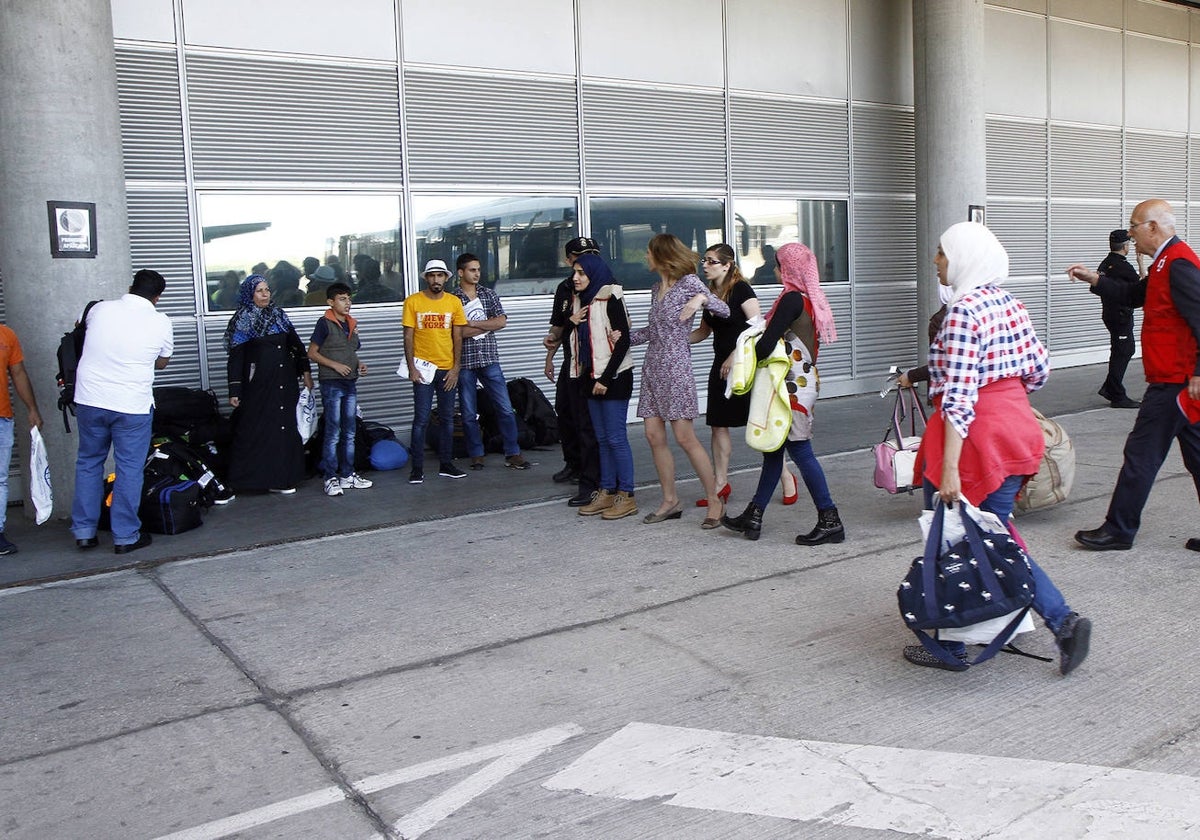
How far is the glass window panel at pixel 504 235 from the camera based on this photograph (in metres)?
10.6

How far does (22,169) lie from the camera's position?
25.0 feet

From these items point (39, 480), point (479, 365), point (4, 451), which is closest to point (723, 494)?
point (479, 365)

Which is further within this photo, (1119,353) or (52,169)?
(1119,353)

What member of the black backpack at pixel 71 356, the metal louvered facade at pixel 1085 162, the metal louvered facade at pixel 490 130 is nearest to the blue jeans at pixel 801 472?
the black backpack at pixel 71 356

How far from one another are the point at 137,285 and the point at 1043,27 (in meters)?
13.5

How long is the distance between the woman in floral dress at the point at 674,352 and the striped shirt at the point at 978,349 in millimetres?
2636

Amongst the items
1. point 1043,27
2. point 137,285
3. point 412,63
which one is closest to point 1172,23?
point 1043,27

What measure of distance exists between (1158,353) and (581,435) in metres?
3.65

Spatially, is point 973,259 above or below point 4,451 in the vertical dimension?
above

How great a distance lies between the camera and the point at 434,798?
3.55 meters

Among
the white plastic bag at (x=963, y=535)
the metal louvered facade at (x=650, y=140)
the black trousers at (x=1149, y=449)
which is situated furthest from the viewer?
the metal louvered facade at (x=650, y=140)

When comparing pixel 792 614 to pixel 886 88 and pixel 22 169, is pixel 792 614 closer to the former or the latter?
pixel 22 169

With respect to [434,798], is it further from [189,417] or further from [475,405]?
[475,405]

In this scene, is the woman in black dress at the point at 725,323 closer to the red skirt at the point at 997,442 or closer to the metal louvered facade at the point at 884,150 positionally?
the red skirt at the point at 997,442
